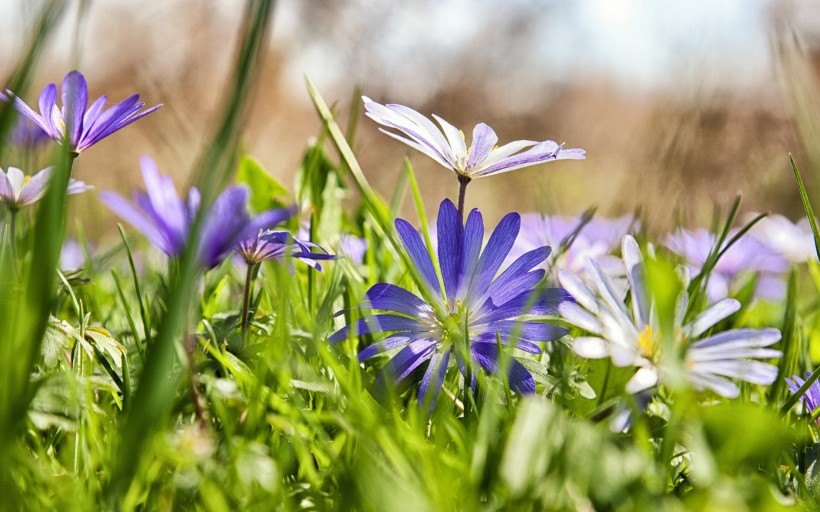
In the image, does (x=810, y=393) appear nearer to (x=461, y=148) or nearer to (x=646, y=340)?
(x=646, y=340)

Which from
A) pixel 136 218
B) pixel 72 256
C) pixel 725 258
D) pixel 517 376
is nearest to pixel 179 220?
pixel 136 218

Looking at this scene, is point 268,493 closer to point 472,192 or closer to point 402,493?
point 402,493

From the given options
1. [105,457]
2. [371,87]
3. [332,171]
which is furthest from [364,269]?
[371,87]

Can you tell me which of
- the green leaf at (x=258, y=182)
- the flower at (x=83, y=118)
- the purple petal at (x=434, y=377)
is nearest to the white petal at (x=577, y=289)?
the purple petal at (x=434, y=377)

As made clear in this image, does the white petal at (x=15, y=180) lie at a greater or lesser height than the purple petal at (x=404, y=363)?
greater

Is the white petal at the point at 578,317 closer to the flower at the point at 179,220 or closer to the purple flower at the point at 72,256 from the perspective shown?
the flower at the point at 179,220

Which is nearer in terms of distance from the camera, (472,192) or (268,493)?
(268,493)

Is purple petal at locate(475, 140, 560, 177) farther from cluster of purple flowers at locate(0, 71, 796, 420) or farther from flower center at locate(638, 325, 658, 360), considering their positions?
flower center at locate(638, 325, 658, 360)
